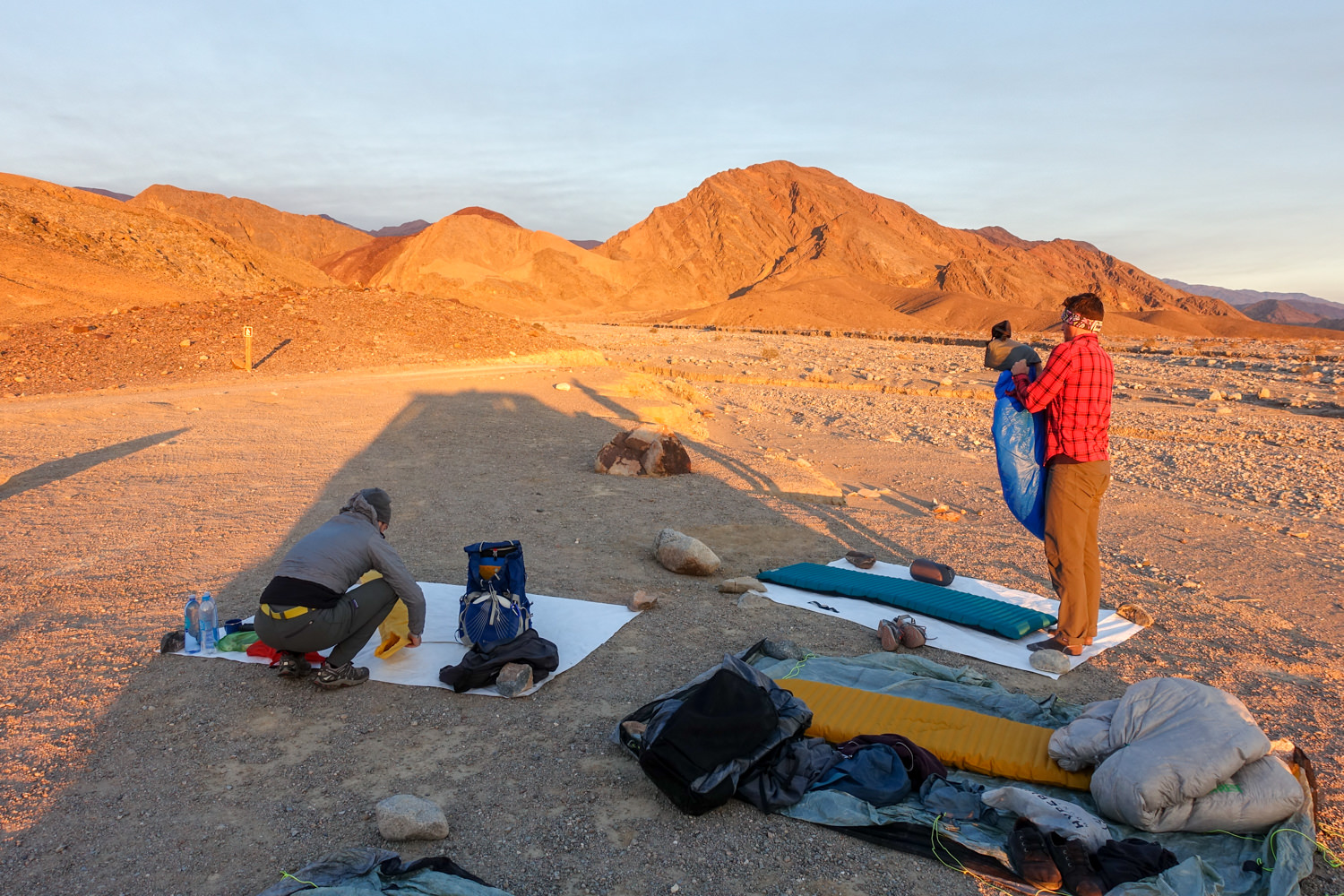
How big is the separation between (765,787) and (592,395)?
14.0 m

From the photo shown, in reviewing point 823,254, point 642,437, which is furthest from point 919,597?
point 823,254

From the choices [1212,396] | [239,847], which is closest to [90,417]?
[239,847]

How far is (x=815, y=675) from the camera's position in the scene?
4.58 m

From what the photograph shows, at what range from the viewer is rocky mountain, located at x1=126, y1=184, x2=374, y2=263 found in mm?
99312

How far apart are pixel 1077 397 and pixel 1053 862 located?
2904 millimetres

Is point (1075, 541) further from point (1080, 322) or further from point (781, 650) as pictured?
point (781, 650)

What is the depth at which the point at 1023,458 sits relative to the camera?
5195mm

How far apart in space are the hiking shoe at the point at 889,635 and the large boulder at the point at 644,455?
16.8ft

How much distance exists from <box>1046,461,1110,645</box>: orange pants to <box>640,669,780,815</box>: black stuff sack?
8.16ft

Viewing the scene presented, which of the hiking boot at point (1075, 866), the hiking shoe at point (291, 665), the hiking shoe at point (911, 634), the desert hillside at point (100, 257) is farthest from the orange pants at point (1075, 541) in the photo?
the desert hillside at point (100, 257)

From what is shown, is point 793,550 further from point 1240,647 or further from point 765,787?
point 765,787

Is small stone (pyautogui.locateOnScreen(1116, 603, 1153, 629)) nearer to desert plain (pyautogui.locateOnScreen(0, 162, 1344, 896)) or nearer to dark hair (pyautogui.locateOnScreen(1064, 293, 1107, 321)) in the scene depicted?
desert plain (pyautogui.locateOnScreen(0, 162, 1344, 896))

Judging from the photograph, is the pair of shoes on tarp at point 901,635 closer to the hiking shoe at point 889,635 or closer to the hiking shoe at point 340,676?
the hiking shoe at point 889,635

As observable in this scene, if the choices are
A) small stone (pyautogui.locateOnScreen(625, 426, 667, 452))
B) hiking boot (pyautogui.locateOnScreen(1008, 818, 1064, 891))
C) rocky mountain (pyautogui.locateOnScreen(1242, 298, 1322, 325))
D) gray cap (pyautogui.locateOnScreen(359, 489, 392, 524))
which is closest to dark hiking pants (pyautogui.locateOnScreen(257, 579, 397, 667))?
gray cap (pyautogui.locateOnScreen(359, 489, 392, 524))
